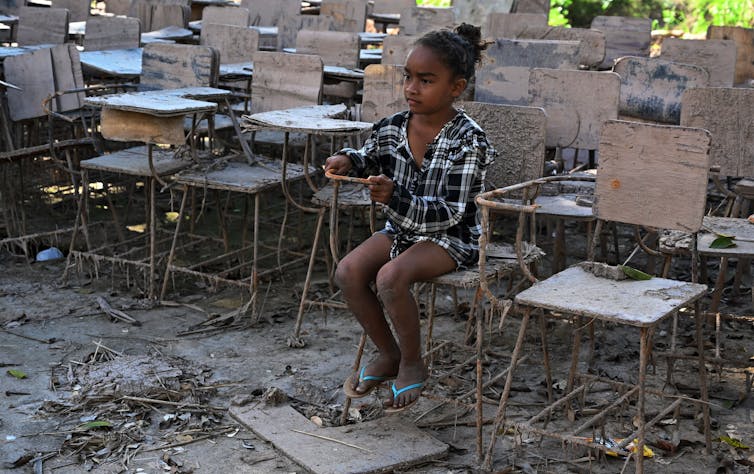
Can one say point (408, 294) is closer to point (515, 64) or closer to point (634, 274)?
point (634, 274)

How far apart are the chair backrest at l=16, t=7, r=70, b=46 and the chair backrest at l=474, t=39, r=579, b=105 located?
3.41 meters

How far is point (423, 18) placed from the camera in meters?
8.24

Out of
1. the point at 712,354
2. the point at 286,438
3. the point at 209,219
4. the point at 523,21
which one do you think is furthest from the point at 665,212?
the point at 523,21

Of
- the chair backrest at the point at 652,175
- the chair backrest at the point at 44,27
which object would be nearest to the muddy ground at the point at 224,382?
the chair backrest at the point at 652,175

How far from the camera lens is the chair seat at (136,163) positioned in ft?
15.8

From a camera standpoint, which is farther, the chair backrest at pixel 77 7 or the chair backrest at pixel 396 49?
the chair backrest at pixel 77 7

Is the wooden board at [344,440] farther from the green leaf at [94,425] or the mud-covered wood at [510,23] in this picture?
the mud-covered wood at [510,23]

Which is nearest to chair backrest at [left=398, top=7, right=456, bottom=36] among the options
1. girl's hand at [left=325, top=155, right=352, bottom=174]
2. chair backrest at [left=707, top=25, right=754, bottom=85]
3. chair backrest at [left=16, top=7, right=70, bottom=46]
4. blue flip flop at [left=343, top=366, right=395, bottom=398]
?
chair backrest at [left=707, top=25, right=754, bottom=85]

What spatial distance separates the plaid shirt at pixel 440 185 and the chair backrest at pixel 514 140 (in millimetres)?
519

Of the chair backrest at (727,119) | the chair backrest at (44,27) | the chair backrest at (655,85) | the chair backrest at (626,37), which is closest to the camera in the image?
the chair backrest at (727,119)

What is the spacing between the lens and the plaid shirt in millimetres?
3186

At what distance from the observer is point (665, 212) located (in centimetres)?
325

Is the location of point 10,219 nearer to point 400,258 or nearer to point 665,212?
point 400,258

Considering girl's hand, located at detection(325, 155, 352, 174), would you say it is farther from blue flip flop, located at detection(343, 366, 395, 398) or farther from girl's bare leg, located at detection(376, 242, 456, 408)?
blue flip flop, located at detection(343, 366, 395, 398)
